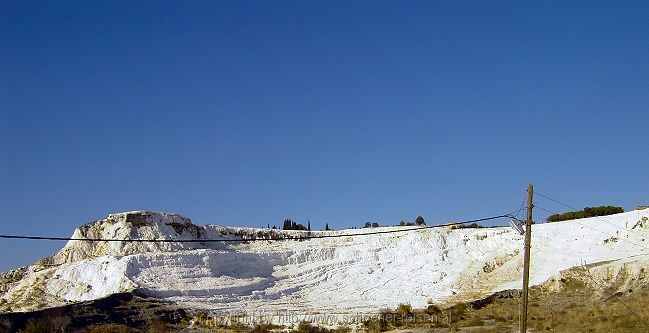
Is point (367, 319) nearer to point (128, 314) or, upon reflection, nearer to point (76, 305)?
point (128, 314)

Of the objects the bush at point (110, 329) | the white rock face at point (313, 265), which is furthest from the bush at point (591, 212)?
the bush at point (110, 329)

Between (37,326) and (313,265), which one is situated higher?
(313,265)

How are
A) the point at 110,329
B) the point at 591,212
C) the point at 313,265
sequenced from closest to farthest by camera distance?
the point at 110,329 < the point at 313,265 < the point at 591,212

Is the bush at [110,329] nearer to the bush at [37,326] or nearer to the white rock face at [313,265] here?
the bush at [37,326]

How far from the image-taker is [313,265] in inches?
2242

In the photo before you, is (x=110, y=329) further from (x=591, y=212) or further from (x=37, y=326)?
(x=591, y=212)

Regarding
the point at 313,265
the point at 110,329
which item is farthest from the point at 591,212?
the point at 110,329

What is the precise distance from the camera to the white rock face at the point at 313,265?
4669 centimetres

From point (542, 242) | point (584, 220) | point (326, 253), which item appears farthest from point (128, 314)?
point (584, 220)

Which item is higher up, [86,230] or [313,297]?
[86,230]

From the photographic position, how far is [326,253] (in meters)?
58.8

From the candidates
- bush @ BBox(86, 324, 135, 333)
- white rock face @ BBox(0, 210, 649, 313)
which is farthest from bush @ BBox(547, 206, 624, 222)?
bush @ BBox(86, 324, 135, 333)

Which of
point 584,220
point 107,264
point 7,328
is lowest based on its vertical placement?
point 7,328

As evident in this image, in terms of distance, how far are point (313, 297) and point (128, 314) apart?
552 inches
